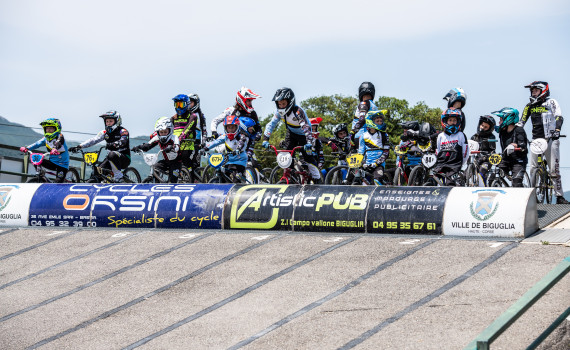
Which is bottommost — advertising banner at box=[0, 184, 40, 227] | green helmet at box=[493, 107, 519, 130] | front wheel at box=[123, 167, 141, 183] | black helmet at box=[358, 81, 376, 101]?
advertising banner at box=[0, 184, 40, 227]

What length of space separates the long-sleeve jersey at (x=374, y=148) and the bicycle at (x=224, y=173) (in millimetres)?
2444

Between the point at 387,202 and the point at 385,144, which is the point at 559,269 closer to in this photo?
the point at 387,202

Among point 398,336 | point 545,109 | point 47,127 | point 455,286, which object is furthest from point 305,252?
point 47,127

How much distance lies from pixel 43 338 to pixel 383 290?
4.36 metres

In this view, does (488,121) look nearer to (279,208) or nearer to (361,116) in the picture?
(361,116)

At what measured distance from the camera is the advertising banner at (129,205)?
14789mm

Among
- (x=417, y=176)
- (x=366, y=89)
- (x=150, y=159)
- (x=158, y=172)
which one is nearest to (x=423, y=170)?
(x=417, y=176)

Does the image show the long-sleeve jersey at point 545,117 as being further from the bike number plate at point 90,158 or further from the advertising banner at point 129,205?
the bike number plate at point 90,158

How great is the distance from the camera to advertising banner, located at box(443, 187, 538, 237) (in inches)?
486

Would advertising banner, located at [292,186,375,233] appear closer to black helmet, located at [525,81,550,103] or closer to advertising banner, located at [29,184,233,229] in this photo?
advertising banner, located at [29,184,233,229]

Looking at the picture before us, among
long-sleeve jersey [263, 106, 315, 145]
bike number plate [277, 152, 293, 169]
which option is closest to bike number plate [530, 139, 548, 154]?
long-sleeve jersey [263, 106, 315, 145]

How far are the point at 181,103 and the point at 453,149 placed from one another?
6474 millimetres

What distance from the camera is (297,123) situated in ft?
54.4

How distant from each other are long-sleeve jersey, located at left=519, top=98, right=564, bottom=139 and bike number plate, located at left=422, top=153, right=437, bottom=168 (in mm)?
2299
